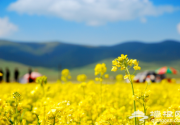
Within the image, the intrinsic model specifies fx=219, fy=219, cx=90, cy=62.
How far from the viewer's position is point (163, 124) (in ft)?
6.11

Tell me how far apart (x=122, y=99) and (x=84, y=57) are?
12699 cm

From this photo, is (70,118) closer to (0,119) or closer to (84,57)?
(0,119)

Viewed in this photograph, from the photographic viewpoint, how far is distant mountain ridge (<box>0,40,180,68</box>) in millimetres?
124525

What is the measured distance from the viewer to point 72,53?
456ft

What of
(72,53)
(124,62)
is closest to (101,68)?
(124,62)

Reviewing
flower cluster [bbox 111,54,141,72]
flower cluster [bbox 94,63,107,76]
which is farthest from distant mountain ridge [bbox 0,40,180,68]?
flower cluster [bbox 111,54,141,72]

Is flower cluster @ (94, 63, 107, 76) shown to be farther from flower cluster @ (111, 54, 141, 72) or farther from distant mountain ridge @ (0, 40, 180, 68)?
distant mountain ridge @ (0, 40, 180, 68)

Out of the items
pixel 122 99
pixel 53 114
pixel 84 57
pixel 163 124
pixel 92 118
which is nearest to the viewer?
pixel 53 114

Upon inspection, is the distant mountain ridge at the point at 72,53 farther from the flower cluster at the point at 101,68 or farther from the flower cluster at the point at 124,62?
the flower cluster at the point at 124,62

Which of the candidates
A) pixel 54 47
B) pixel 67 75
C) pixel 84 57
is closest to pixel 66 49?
pixel 54 47

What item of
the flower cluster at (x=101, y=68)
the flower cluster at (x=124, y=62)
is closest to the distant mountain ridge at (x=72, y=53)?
the flower cluster at (x=101, y=68)

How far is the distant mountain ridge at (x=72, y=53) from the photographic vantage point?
124525mm

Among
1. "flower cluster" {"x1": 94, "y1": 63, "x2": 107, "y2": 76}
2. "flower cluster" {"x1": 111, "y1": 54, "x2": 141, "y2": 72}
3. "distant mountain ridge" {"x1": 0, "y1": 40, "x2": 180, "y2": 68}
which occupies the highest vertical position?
"distant mountain ridge" {"x1": 0, "y1": 40, "x2": 180, "y2": 68}

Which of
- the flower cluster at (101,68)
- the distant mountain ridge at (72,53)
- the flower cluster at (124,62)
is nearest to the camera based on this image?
the flower cluster at (124,62)
